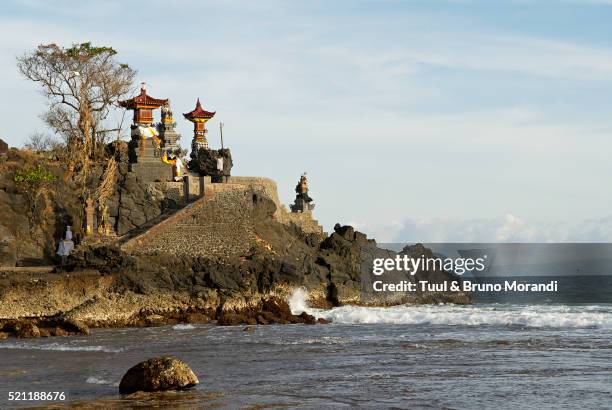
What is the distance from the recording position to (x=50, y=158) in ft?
179

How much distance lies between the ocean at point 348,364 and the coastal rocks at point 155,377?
371 mm

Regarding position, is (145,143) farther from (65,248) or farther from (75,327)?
(75,327)

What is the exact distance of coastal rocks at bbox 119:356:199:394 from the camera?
21.2 m

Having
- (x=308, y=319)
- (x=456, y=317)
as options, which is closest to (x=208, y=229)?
(x=308, y=319)

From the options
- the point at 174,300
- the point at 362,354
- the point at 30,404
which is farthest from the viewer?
the point at 174,300

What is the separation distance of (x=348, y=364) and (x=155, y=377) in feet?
23.2

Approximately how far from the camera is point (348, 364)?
87.4 feet

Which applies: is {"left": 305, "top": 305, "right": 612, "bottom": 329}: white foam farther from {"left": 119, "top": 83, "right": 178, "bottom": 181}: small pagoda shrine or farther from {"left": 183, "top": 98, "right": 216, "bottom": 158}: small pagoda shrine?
{"left": 183, "top": 98, "right": 216, "bottom": 158}: small pagoda shrine

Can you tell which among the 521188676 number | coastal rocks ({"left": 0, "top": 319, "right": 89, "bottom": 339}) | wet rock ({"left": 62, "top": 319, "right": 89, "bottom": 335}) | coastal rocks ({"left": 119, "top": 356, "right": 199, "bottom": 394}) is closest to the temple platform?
coastal rocks ({"left": 0, "top": 319, "right": 89, "bottom": 339})

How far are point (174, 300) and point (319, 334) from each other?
10235mm

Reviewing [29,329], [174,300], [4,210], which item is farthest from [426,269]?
[29,329]

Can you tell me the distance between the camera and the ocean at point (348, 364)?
67.4 feet

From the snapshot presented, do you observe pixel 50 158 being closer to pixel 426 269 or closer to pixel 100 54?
pixel 100 54

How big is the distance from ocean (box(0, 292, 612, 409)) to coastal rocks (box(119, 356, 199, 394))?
1.22 ft
